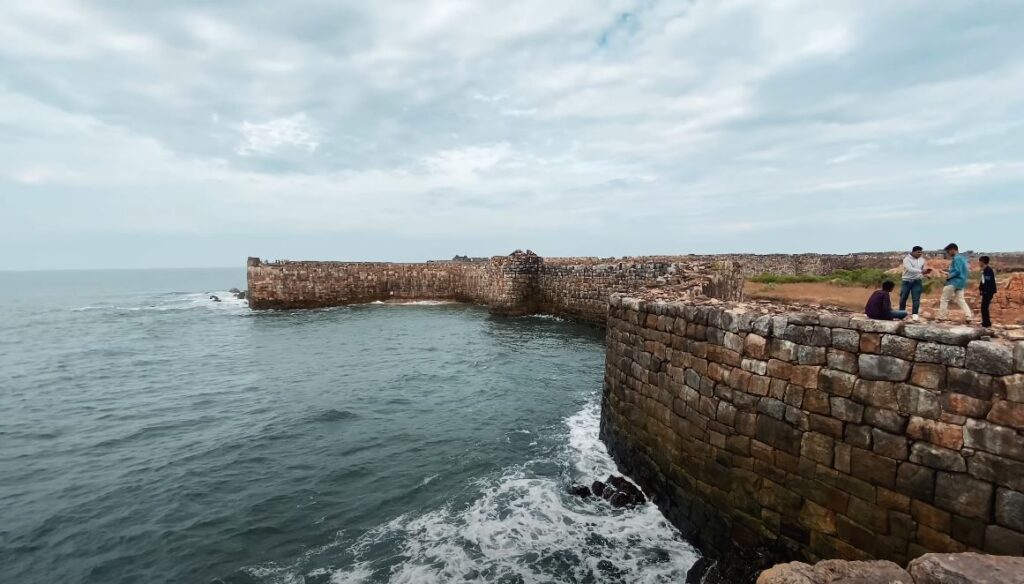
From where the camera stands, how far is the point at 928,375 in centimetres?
442

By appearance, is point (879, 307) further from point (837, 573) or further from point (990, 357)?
point (837, 573)

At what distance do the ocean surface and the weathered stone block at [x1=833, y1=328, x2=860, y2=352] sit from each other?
3952 mm

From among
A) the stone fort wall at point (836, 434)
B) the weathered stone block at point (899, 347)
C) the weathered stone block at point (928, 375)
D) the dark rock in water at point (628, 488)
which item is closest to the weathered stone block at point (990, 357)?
the stone fort wall at point (836, 434)

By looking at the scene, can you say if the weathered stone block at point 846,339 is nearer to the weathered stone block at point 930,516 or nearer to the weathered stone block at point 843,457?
the weathered stone block at point 843,457

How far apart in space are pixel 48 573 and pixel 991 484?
1178 cm

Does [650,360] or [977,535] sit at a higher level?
[650,360]

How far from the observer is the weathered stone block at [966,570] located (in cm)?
280

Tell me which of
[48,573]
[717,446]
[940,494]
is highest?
[940,494]

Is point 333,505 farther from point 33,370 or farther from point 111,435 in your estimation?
point 33,370

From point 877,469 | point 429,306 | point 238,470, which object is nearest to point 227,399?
point 238,470

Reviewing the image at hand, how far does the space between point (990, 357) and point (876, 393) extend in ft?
3.16

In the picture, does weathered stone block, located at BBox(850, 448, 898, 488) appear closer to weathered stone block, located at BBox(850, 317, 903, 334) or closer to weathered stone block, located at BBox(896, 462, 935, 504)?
weathered stone block, located at BBox(896, 462, 935, 504)

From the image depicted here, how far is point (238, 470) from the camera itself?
33.2ft

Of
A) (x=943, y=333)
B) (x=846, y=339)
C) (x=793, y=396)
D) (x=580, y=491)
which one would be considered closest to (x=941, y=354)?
(x=943, y=333)
